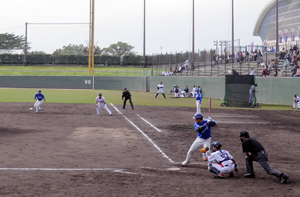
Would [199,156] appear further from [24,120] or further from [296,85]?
[296,85]

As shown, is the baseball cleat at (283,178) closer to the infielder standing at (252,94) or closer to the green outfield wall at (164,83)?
the infielder standing at (252,94)

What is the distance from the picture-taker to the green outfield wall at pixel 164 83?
36.9 metres

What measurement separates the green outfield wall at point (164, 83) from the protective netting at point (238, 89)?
3872mm

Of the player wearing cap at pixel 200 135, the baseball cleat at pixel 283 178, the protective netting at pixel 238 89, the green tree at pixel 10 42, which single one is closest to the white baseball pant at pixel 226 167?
the baseball cleat at pixel 283 178

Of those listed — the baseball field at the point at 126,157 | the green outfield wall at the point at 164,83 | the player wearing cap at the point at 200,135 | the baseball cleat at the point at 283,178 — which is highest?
the green outfield wall at the point at 164,83

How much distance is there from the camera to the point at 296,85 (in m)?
35.3

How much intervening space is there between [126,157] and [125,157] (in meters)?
0.03

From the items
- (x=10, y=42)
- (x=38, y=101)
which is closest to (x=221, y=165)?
(x=38, y=101)

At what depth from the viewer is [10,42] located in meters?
111

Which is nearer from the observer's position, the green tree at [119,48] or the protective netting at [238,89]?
the protective netting at [238,89]

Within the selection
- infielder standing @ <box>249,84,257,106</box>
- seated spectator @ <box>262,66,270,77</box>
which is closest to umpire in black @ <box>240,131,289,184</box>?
infielder standing @ <box>249,84,257,106</box>

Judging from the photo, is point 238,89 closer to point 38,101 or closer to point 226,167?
point 38,101

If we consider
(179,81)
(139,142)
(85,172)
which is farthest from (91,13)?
(85,172)

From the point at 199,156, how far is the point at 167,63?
5051 centimetres
